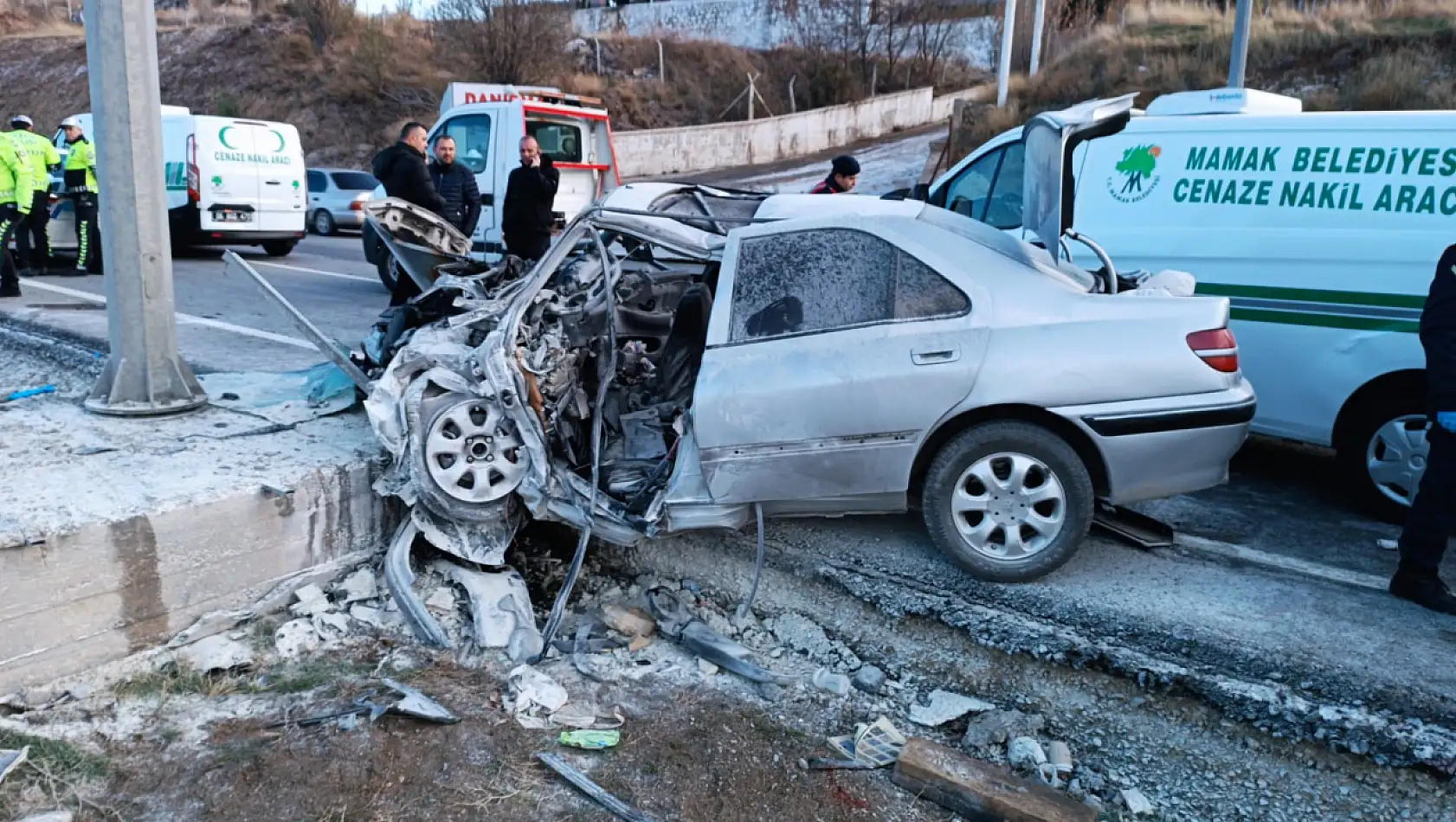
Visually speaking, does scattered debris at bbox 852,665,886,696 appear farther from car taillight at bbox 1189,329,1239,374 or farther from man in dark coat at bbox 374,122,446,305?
man in dark coat at bbox 374,122,446,305

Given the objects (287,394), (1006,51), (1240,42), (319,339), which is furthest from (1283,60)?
(319,339)

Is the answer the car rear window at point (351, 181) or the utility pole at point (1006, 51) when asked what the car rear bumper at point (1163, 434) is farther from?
the utility pole at point (1006, 51)

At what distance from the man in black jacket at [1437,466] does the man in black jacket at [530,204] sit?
5997mm

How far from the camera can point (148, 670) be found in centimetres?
392

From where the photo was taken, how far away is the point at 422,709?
3545 mm

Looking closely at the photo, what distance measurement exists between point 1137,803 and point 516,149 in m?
9.28

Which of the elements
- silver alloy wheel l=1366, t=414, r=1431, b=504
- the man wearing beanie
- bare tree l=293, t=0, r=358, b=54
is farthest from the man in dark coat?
bare tree l=293, t=0, r=358, b=54

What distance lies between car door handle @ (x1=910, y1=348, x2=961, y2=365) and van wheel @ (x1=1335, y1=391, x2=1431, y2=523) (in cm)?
261

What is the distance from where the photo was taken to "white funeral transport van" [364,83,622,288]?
35.0 feet

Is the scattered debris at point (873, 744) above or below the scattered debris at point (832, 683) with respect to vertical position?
below

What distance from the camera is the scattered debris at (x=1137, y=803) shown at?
3.18 m

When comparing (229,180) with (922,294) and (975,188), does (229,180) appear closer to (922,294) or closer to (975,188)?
(975,188)

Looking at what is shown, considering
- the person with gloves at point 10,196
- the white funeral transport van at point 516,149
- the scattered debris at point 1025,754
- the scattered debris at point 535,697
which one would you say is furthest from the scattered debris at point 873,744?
the person with gloves at point 10,196

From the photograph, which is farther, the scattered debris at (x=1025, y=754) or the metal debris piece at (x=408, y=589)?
the metal debris piece at (x=408, y=589)
